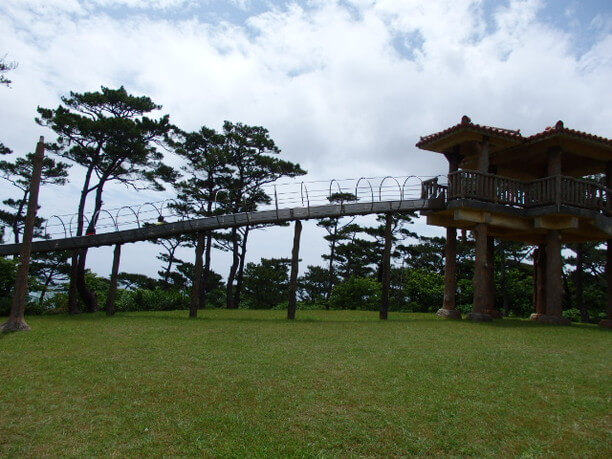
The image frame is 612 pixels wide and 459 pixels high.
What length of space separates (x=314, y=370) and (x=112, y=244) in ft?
42.3

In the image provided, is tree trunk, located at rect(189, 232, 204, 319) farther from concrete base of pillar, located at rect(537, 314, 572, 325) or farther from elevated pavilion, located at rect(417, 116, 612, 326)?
concrete base of pillar, located at rect(537, 314, 572, 325)

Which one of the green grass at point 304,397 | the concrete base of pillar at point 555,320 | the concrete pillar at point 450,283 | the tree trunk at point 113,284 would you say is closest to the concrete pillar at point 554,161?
the concrete pillar at point 450,283

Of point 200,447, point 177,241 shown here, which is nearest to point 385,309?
point 200,447

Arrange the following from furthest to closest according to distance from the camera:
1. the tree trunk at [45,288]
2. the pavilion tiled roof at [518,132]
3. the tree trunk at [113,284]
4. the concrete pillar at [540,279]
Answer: the tree trunk at [45,288] → the concrete pillar at [540,279] → the tree trunk at [113,284] → the pavilion tiled roof at [518,132]

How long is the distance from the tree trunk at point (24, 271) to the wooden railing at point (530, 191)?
11.9 metres

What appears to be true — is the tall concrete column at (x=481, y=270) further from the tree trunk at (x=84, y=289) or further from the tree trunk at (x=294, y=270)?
the tree trunk at (x=84, y=289)

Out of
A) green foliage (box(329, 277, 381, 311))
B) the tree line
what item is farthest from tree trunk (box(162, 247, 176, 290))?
green foliage (box(329, 277, 381, 311))

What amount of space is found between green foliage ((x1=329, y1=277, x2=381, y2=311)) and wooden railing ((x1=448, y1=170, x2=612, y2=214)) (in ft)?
34.1

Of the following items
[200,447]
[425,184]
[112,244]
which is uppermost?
[425,184]

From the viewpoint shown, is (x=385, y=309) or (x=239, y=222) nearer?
(x=385, y=309)

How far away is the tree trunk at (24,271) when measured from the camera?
11781 mm

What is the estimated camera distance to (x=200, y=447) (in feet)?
14.8

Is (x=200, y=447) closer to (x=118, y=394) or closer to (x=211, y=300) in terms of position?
(x=118, y=394)

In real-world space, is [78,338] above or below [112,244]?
below
